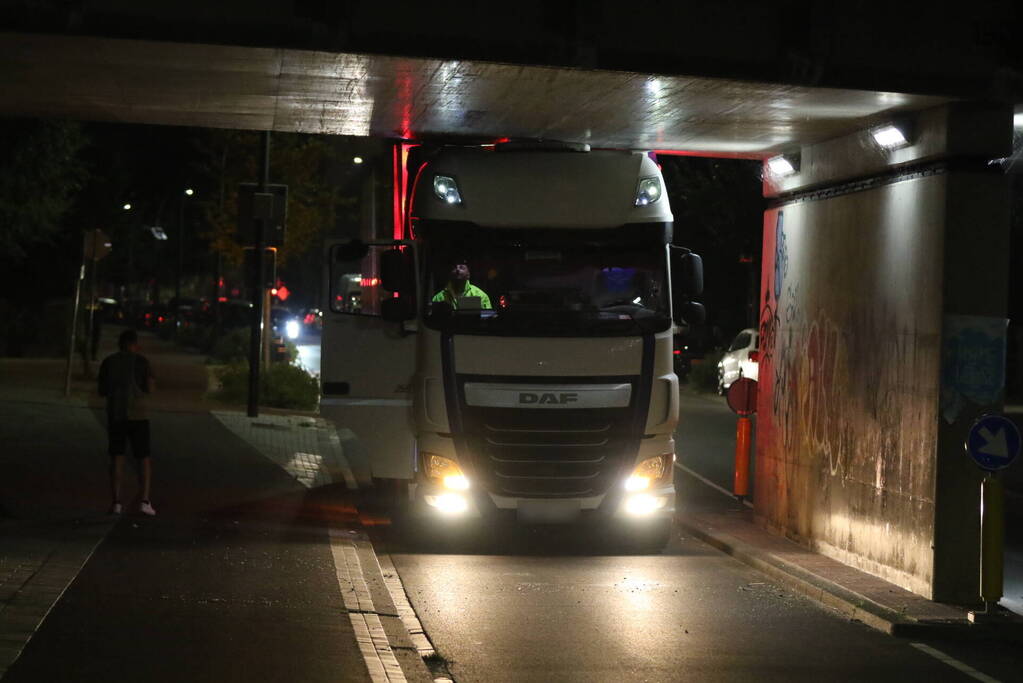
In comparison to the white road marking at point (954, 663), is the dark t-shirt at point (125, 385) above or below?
above

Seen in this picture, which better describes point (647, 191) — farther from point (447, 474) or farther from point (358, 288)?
point (358, 288)

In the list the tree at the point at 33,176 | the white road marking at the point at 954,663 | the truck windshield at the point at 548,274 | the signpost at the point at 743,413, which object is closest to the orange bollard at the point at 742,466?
the signpost at the point at 743,413

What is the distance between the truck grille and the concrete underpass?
2.19 feet

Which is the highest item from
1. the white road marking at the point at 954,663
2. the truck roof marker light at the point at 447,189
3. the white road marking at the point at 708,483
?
the truck roof marker light at the point at 447,189

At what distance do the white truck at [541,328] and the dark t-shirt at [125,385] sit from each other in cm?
229

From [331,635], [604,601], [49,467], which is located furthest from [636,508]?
[49,467]

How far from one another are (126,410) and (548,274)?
4238 millimetres

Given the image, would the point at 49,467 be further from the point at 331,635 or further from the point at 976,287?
the point at 976,287

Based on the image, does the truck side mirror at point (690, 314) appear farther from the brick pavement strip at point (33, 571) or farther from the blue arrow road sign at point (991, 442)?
the brick pavement strip at point (33, 571)

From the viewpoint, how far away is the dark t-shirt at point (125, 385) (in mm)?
13992

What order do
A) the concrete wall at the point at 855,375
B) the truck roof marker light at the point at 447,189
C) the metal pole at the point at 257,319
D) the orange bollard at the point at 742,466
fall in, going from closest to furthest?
the concrete wall at the point at 855,375, the truck roof marker light at the point at 447,189, the orange bollard at the point at 742,466, the metal pole at the point at 257,319

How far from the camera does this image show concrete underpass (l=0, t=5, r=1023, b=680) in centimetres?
1006

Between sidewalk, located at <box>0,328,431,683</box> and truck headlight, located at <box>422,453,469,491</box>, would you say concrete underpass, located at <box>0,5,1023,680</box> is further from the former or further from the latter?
truck headlight, located at <box>422,453,469,491</box>

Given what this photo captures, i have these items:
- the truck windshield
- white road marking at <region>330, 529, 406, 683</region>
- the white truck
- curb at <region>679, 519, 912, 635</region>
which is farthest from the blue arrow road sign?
white road marking at <region>330, 529, 406, 683</region>
